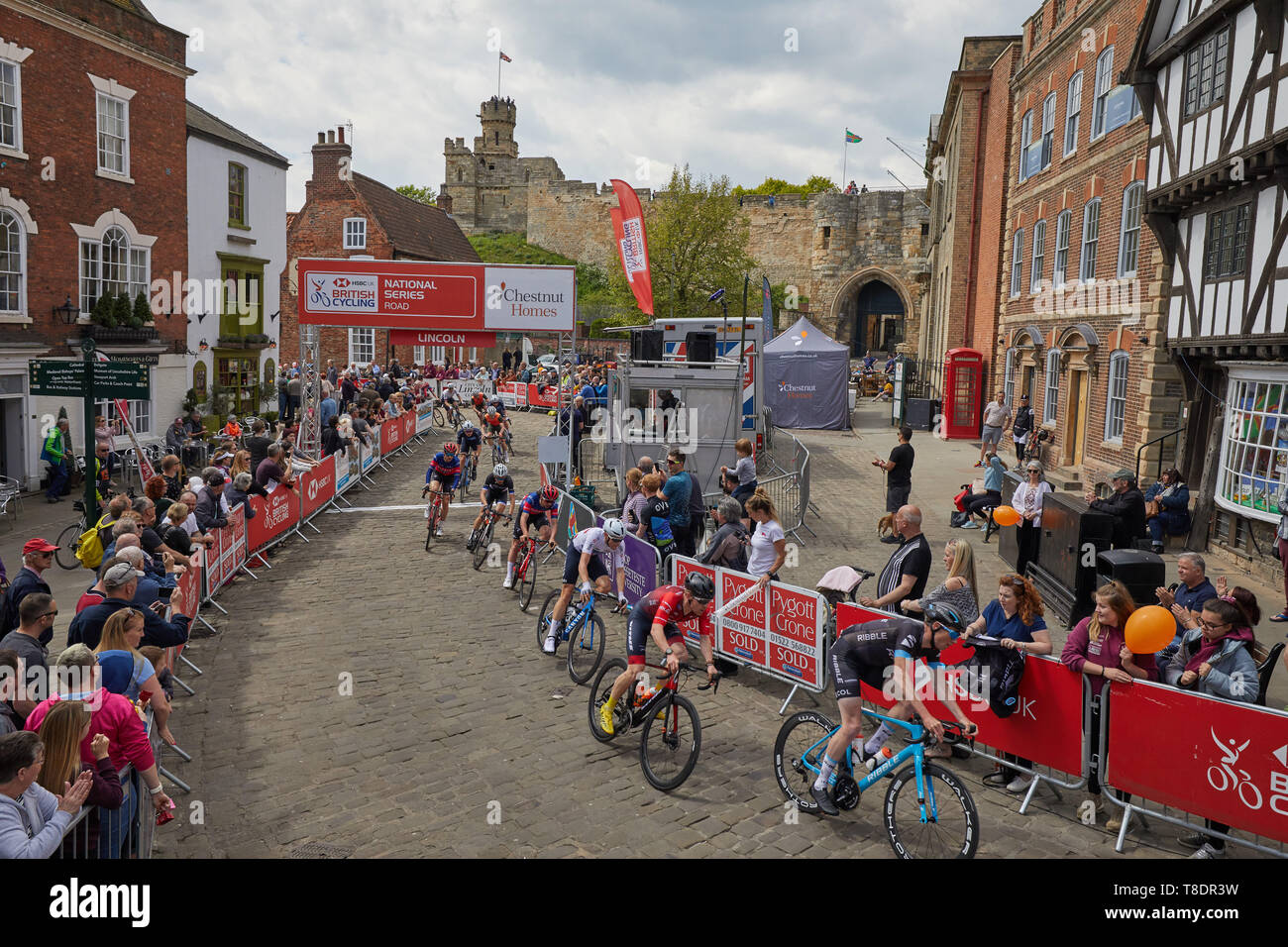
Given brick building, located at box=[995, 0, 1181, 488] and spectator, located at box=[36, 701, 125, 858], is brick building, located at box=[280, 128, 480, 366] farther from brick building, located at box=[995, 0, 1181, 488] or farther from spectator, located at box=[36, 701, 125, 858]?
spectator, located at box=[36, 701, 125, 858]

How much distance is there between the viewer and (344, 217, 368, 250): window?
1703 inches

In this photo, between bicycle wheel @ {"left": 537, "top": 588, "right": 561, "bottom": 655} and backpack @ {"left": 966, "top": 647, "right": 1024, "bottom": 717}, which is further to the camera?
bicycle wheel @ {"left": 537, "top": 588, "right": 561, "bottom": 655}

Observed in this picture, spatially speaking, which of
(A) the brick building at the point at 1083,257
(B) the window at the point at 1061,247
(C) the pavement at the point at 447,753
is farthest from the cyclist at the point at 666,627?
(B) the window at the point at 1061,247

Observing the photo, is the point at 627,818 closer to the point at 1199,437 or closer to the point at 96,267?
the point at 1199,437

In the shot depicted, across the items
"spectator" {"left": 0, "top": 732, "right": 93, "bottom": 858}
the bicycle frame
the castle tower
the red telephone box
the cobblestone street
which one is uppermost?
the castle tower

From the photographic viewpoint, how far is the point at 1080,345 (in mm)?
20812

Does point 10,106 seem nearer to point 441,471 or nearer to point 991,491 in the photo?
point 441,471

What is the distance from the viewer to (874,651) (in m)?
6.26

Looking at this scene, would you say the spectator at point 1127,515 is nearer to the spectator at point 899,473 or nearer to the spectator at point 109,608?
the spectator at point 899,473

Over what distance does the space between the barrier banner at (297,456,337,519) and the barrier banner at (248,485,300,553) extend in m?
0.43

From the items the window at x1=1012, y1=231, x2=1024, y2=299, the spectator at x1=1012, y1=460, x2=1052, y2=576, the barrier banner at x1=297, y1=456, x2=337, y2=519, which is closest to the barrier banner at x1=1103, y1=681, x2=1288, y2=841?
the spectator at x1=1012, y1=460, x2=1052, y2=576

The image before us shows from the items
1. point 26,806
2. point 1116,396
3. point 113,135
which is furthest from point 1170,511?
point 113,135

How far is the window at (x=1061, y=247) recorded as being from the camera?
73.6 feet

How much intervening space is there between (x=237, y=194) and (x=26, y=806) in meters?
25.7
